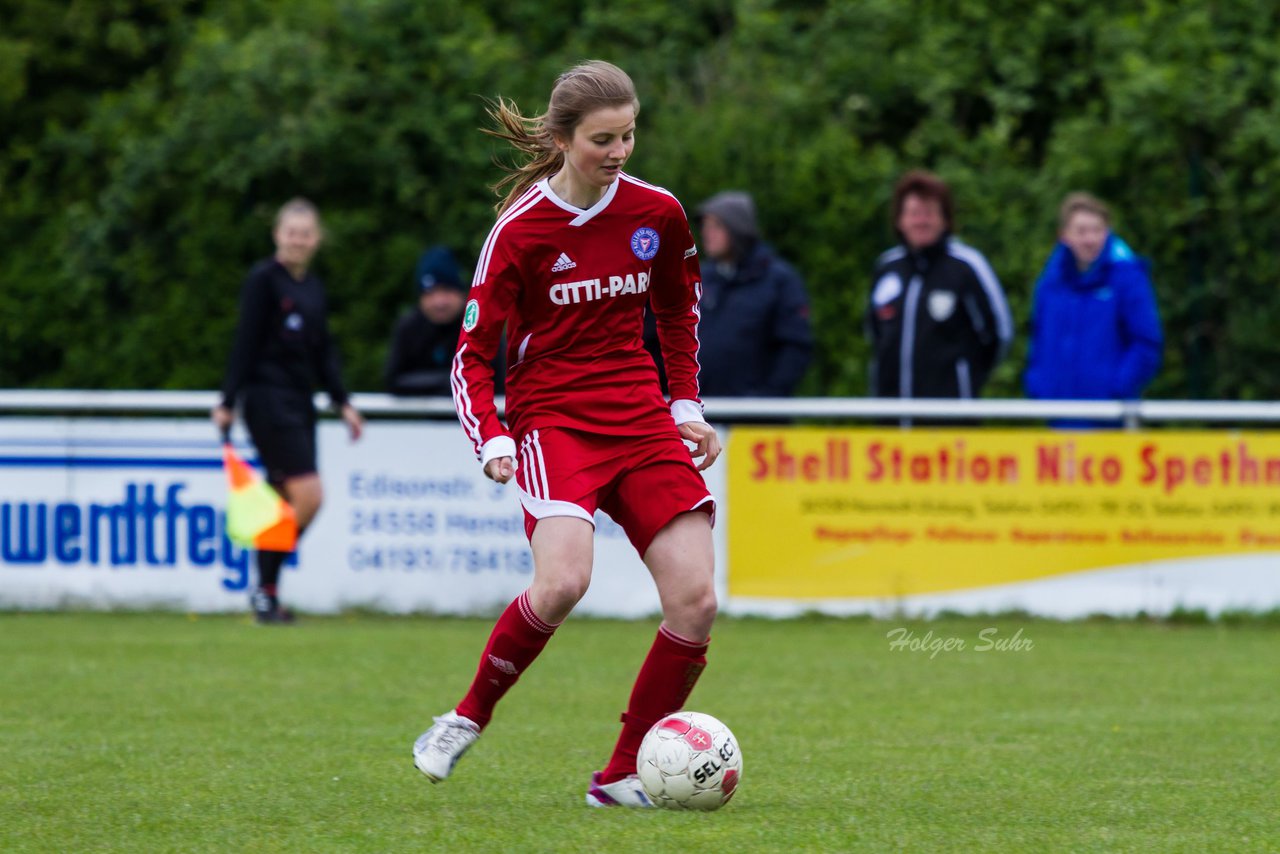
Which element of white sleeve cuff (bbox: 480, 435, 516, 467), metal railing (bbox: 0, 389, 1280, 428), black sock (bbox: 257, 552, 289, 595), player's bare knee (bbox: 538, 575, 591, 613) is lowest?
black sock (bbox: 257, 552, 289, 595)

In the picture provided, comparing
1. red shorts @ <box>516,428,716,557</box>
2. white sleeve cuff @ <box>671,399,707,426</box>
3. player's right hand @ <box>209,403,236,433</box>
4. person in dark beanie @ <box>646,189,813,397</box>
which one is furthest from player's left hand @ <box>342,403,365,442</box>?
red shorts @ <box>516,428,716,557</box>

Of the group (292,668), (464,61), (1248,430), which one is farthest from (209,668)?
(464,61)

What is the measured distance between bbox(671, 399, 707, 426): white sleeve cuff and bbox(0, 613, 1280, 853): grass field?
1.05 m

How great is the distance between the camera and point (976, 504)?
10.2m

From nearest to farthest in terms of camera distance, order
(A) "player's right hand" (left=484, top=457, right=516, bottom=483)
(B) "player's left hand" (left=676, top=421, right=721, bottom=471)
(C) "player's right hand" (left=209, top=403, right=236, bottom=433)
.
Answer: (A) "player's right hand" (left=484, top=457, right=516, bottom=483) < (B) "player's left hand" (left=676, top=421, right=721, bottom=471) < (C) "player's right hand" (left=209, top=403, right=236, bottom=433)

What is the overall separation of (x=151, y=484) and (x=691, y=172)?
455 centimetres

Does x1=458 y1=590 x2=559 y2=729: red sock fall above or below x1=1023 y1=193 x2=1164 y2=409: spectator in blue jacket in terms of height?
below

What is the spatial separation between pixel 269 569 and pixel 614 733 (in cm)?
397

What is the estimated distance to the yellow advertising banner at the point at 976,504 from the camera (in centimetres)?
1010

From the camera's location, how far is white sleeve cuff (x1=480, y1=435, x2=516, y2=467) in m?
5.02

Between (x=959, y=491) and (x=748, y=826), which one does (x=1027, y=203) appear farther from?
(x=748, y=826)

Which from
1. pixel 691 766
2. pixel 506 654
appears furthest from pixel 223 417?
pixel 691 766

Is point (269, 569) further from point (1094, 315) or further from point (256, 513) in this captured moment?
point (1094, 315)

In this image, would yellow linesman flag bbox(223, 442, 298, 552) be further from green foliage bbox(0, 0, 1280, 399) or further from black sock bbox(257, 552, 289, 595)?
green foliage bbox(0, 0, 1280, 399)
